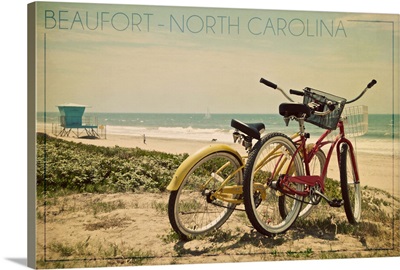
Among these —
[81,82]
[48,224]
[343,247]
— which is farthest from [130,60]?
[343,247]

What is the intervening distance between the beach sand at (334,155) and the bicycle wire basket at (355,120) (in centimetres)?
16

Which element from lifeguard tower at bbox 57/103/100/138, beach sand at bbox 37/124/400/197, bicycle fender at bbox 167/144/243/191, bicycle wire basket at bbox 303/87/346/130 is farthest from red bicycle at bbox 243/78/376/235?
lifeguard tower at bbox 57/103/100/138

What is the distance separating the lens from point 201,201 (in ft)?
27.8

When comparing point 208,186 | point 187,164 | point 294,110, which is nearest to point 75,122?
point 187,164

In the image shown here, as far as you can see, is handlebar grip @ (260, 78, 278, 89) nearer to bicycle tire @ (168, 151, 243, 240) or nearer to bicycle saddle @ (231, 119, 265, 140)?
bicycle saddle @ (231, 119, 265, 140)

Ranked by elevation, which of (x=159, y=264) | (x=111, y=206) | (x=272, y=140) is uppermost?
(x=272, y=140)

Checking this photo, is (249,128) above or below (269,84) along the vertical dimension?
below

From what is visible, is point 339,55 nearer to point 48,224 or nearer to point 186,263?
point 186,263

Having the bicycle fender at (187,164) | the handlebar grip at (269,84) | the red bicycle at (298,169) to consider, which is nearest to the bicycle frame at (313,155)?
the red bicycle at (298,169)

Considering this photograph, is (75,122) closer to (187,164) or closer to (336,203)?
(187,164)

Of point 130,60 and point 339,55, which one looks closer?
point 130,60

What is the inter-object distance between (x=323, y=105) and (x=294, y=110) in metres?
0.35

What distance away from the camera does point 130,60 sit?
27.7ft

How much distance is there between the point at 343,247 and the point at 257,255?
91 cm
